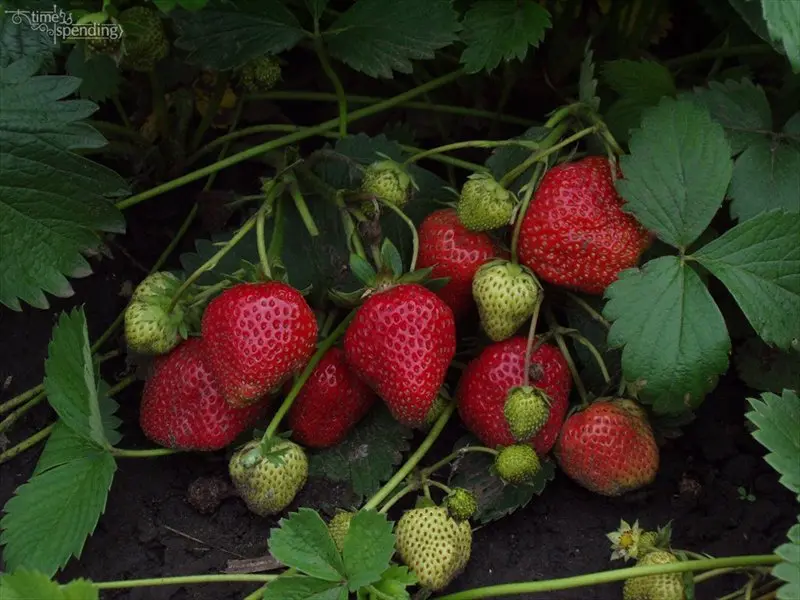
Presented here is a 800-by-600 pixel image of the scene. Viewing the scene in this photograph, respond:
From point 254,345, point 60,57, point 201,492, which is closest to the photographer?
point 254,345

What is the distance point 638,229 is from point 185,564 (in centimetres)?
74

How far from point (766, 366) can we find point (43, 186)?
1.04 m

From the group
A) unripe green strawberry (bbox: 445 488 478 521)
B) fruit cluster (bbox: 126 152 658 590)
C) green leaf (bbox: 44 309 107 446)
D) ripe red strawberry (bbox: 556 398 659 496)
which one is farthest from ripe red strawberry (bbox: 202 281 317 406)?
ripe red strawberry (bbox: 556 398 659 496)

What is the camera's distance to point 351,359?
1.37 m

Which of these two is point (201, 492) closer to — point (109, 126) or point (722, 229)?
point (109, 126)

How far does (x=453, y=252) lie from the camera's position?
55.4 inches

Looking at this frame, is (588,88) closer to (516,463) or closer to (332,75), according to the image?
(332,75)

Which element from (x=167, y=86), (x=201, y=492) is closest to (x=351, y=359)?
(x=201, y=492)

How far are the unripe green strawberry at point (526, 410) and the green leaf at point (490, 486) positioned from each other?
106 millimetres

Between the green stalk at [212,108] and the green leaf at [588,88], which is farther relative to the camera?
the green stalk at [212,108]

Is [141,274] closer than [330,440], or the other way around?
[330,440]

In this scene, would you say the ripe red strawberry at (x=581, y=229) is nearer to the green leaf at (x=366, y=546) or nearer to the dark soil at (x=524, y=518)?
the dark soil at (x=524, y=518)

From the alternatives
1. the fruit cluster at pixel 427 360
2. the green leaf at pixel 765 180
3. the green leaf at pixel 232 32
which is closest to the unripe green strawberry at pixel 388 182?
the fruit cluster at pixel 427 360

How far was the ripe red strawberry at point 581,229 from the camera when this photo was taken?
4.47 ft
